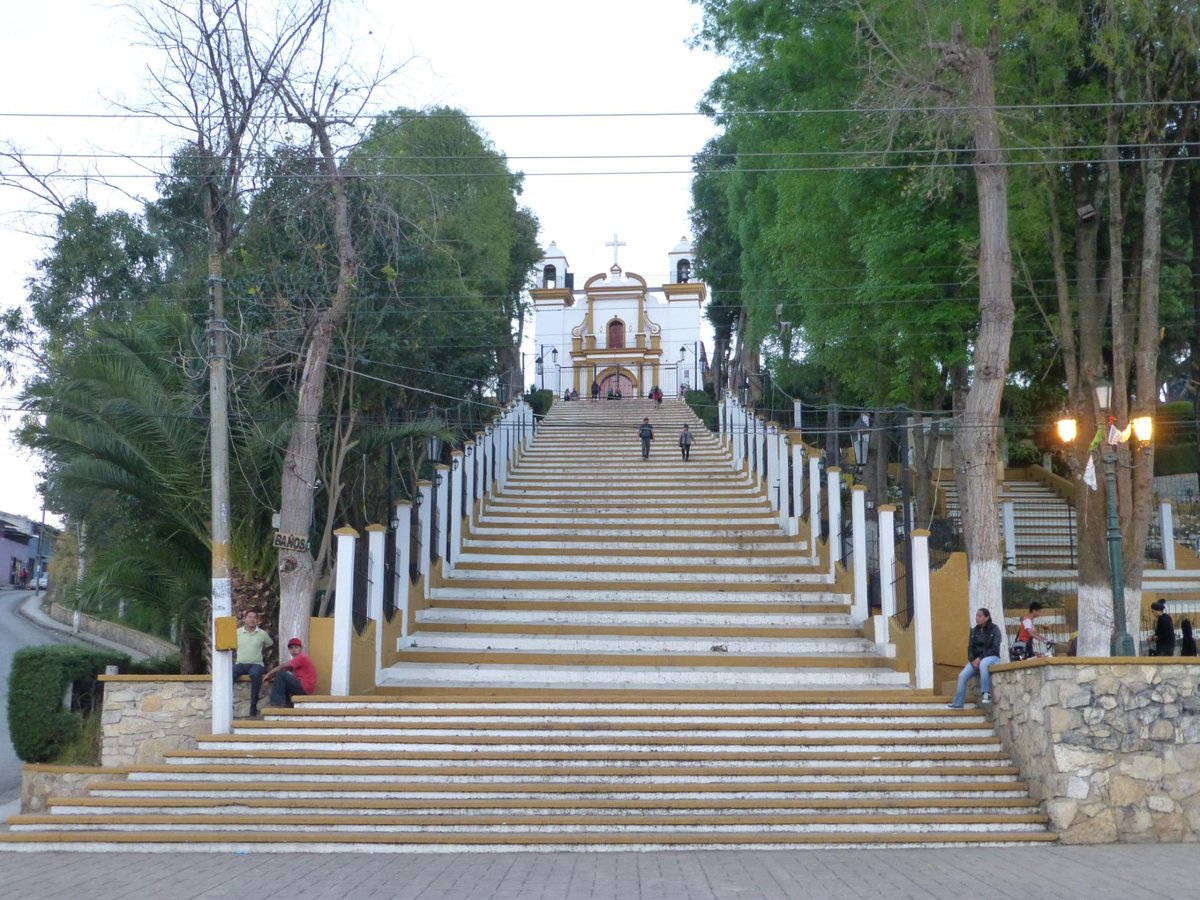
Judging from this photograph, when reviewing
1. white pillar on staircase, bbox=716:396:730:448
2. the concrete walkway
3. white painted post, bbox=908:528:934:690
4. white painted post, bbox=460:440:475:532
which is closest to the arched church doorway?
white pillar on staircase, bbox=716:396:730:448

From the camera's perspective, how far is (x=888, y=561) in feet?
50.8

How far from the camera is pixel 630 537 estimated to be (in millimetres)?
20234

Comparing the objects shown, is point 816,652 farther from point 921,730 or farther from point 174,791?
point 174,791

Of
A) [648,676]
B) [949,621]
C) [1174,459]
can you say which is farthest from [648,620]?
[1174,459]

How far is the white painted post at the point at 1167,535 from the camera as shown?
23.6 m

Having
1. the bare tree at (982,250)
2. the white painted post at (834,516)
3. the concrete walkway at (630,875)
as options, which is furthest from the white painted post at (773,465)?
the concrete walkway at (630,875)

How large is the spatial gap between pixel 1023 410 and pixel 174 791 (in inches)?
929

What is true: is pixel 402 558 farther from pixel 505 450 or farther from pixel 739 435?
pixel 739 435

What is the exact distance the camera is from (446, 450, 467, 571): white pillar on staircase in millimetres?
19156

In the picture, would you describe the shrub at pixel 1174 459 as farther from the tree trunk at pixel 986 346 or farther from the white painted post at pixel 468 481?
the white painted post at pixel 468 481

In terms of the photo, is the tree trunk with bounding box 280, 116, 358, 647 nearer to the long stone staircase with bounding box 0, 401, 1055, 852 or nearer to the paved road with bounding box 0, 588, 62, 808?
the long stone staircase with bounding box 0, 401, 1055, 852

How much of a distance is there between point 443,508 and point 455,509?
22.1 inches

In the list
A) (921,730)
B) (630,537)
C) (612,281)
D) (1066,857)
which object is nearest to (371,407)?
(630,537)

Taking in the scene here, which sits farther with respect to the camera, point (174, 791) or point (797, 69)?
point (797, 69)
